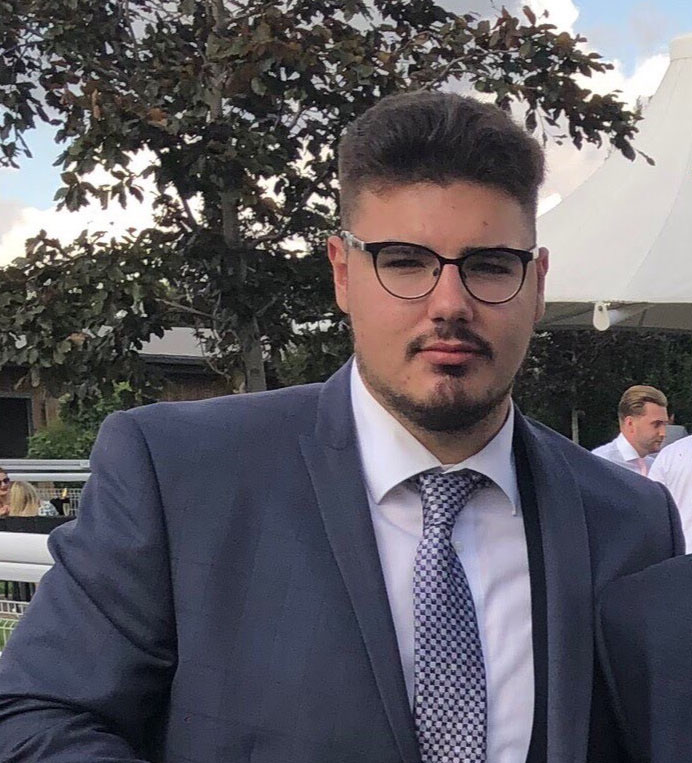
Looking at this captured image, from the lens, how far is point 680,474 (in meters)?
4.75

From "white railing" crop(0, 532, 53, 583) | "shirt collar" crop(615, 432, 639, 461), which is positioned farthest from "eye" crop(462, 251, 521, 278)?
"shirt collar" crop(615, 432, 639, 461)

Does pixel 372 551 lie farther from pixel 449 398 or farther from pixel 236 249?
pixel 236 249

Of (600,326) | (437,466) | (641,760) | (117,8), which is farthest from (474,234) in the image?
(600,326)

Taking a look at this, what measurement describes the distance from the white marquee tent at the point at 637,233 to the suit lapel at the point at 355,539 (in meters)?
4.27

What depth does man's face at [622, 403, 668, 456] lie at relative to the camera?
6473mm

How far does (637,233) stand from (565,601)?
488 centimetres

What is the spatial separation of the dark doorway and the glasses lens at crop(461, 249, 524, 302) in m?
16.8

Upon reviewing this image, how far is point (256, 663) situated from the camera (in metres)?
1.34

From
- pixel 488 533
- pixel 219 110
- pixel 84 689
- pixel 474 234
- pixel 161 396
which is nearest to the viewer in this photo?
pixel 84 689

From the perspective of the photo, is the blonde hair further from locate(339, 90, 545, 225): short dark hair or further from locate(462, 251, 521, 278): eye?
locate(462, 251, 521, 278): eye

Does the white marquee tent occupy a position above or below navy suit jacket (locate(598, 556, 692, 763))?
above

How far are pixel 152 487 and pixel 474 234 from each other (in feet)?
1.87

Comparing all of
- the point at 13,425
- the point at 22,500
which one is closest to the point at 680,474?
the point at 22,500

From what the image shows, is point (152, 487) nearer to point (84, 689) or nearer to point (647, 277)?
point (84, 689)
